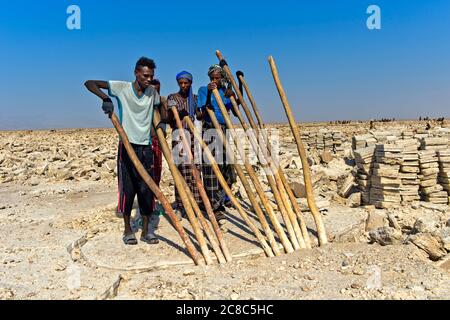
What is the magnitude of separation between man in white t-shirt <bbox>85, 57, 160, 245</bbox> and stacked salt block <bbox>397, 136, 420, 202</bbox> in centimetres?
438

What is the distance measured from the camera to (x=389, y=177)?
5.65m

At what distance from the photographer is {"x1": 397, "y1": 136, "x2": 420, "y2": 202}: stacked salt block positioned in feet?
18.7

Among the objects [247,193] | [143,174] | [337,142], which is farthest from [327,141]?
[143,174]

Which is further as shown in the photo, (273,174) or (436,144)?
(436,144)

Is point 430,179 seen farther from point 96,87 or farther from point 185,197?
point 96,87

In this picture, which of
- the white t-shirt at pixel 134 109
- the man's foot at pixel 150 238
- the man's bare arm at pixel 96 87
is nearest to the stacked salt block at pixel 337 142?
the man's foot at pixel 150 238

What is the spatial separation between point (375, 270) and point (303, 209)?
2082mm

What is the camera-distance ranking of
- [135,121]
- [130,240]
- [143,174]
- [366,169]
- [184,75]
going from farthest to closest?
[366,169]
[184,75]
[130,240]
[135,121]
[143,174]

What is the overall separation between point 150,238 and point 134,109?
55.5 inches

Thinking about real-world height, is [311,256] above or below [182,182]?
below
